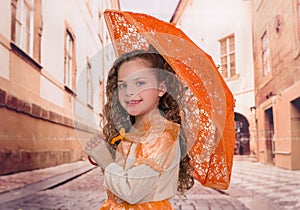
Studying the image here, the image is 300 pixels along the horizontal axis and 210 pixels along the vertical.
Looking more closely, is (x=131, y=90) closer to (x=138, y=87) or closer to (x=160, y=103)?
(x=138, y=87)

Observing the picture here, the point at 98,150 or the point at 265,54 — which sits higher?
the point at 265,54

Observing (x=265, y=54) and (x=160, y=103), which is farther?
(x=265, y=54)

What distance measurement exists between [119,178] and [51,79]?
1250mm

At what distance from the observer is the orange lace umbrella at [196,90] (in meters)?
1.15

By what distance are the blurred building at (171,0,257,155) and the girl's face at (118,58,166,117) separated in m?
1.00

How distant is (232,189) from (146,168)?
1.25 metres

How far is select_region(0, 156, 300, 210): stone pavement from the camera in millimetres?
1960

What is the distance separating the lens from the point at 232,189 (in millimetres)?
2141

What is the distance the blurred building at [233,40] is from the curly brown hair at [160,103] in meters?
0.88

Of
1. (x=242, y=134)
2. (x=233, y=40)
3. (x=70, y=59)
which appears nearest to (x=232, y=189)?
(x=242, y=134)

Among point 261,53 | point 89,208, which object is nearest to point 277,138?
point 261,53

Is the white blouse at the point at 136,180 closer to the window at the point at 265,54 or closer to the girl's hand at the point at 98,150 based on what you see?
the girl's hand at the point at 98,150

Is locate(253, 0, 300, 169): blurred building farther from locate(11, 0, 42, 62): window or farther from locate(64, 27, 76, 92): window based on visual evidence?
locate(11, 0, 42, 62): window

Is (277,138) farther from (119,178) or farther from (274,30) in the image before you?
(119,178)
